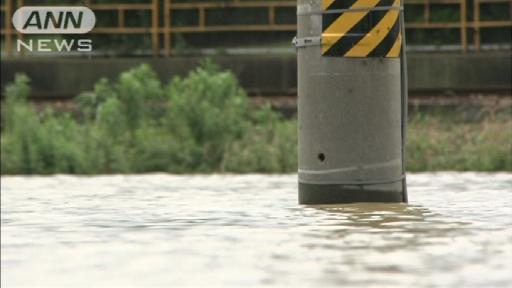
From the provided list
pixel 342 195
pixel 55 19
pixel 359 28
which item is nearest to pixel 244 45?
pixel 55 19

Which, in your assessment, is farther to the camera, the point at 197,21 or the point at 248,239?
the point at 197,21

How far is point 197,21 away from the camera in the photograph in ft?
81.7

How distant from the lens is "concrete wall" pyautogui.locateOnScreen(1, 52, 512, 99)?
2183 centimetres

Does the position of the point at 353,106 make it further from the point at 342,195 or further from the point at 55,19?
the point at 55,19

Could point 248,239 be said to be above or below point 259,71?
below

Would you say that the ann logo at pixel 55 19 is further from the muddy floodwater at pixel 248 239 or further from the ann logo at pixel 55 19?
the muddy floodwater at pixel 248 239

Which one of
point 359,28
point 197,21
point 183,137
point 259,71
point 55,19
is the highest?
point 197,21

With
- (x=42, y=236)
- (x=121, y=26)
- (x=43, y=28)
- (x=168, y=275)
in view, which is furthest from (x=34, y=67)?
(x=168, y=275)

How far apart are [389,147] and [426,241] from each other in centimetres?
275

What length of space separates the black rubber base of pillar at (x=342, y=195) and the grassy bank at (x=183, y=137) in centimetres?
512

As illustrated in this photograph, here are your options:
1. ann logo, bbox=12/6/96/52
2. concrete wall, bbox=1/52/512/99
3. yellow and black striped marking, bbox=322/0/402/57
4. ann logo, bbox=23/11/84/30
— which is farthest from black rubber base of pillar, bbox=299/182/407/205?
concrete wall, bbox=1/52/512/99

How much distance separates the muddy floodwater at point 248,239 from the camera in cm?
688

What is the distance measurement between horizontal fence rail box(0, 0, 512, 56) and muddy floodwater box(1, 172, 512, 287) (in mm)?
10701

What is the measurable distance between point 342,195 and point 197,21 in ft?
47.0
